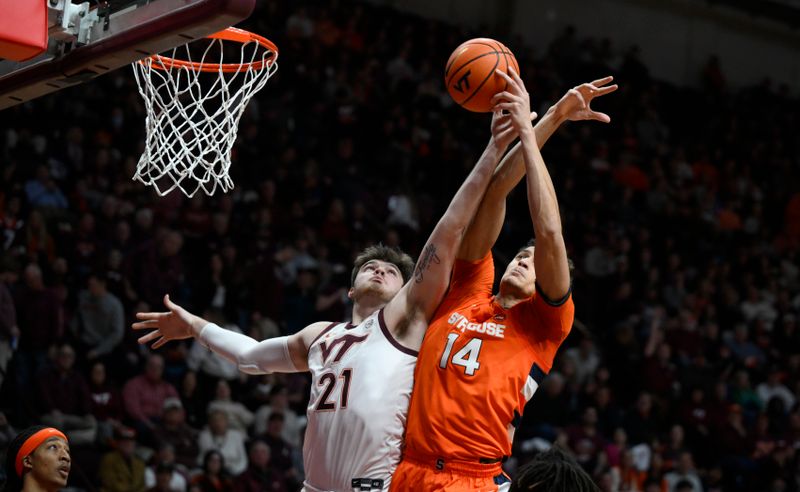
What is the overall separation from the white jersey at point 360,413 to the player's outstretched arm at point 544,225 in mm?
680

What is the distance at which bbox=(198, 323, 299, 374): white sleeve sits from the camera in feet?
17.1

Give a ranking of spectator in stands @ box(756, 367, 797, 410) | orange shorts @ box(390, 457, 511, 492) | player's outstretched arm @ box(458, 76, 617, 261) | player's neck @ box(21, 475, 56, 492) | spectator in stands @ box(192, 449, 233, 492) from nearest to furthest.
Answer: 1. orange shorts @ box(390, 457, 511, 492)
2. player's outstretched arm @ box(458, 76, 617, 261)
3. player's neck @ box(21, 475, 56, 492)
4. spectator in stands @ box(192, 449, 233, 492)
5. spectator in stands @ box(756, 367, 797, 410)

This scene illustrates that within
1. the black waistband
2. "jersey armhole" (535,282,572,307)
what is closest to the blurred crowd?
the black waistband

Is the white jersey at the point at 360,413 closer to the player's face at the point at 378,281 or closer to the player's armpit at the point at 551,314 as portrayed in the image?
the player's face at the point at 378,281

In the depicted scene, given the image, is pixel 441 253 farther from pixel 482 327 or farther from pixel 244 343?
pixel 244 343

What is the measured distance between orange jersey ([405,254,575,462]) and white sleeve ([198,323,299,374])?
33.9 inches

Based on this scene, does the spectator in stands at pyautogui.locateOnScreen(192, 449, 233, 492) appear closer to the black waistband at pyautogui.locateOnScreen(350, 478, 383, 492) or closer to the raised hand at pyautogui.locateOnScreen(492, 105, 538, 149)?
the black waistband at pyautogui.locateOnScreen(350, 478, 383, 492)

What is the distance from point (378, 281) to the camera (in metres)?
5.23

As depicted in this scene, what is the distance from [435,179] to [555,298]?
9.86 meters

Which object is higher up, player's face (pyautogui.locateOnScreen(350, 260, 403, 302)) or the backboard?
the backboard

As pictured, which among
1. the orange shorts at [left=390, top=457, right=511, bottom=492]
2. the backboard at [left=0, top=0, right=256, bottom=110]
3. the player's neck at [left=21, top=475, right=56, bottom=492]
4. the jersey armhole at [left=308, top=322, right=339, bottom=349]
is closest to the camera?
the backboard at [left=0, top=0, right=256, bottom=110]

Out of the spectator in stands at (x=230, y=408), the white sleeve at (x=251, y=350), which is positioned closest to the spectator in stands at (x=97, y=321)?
the spectator in stands at (x=230, y=408)

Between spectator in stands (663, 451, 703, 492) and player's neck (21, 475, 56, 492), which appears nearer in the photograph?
player's neck (21, 475, 56, 492)

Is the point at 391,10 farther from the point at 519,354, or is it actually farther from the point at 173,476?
the point at 519,354
